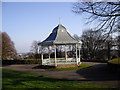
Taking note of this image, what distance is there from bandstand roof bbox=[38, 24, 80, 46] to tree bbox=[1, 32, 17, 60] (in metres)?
24.8

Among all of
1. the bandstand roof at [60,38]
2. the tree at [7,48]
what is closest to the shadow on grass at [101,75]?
the bandstand roof at [60,38]

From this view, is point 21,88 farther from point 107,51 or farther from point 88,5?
point 107,51

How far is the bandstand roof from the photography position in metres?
21.4

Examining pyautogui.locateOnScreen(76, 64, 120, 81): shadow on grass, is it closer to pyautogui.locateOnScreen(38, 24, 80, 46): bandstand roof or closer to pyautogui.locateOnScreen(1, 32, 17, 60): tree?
pyautogui.locateOnScreen(38, 24, 80, 46): bandstand roof

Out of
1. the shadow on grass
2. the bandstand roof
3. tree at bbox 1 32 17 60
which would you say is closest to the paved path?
the shadow on grass

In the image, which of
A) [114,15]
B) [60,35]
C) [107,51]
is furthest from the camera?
[107,51]

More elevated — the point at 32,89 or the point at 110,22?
the point at 110,22

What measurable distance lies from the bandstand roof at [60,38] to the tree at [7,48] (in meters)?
24.8

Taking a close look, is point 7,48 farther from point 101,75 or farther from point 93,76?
point 101,75

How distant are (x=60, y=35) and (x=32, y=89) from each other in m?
16.1

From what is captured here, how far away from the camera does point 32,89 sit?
24.2ft

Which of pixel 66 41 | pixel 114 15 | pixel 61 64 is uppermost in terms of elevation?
pixel 114 15

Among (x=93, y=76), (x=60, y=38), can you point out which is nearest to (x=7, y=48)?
(x=60, y=38)

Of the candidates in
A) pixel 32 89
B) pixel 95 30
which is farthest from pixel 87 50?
pixel 32 89
